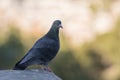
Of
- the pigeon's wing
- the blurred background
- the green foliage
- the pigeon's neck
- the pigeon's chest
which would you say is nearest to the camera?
the pigeon's wing

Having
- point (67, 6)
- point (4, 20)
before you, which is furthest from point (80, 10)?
point (4, 20)

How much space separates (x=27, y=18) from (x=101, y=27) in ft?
9.47

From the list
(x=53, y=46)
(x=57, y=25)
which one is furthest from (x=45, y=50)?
(x=57, y=25)

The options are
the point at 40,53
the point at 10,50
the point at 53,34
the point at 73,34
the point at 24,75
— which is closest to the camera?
the point at 24,75

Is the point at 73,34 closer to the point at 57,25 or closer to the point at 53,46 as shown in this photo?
the point at 57,25

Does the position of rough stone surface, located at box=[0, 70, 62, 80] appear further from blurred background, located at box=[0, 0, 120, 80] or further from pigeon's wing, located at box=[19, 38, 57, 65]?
blurred background, located at box=[0, 0, 120, 80]

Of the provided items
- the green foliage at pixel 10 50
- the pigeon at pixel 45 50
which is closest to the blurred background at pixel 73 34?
the green foliage at pixel 10 50

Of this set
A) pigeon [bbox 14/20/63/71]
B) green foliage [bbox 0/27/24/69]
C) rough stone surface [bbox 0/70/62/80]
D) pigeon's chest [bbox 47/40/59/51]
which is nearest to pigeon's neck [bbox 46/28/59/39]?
pigeon [bbox 14/20/63/71]

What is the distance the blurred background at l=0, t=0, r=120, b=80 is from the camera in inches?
625

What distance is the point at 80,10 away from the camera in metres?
21.1

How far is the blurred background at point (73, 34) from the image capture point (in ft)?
52.1

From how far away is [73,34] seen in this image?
19.4 meters

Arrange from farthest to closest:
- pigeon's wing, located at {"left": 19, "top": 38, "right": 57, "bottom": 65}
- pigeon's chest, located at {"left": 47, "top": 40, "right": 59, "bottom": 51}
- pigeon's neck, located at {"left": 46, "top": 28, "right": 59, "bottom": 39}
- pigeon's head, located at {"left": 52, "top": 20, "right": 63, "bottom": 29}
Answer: pigeon's head, located at {"left": 52, "top": 20, "right": 63, "bottom": 29} < pigeon's neck, located at {"left": 46, "top": 28, "right": 59, "bottom": 39} < pigeon's chest, located at {"left": 47, "top": 40, "right": 59, "bottom": 51} < pigeon's wing, located at {"left": 19, "top": 38, "right": 57, "bottom": 65}

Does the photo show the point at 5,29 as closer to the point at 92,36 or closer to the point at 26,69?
the point at 92,36
